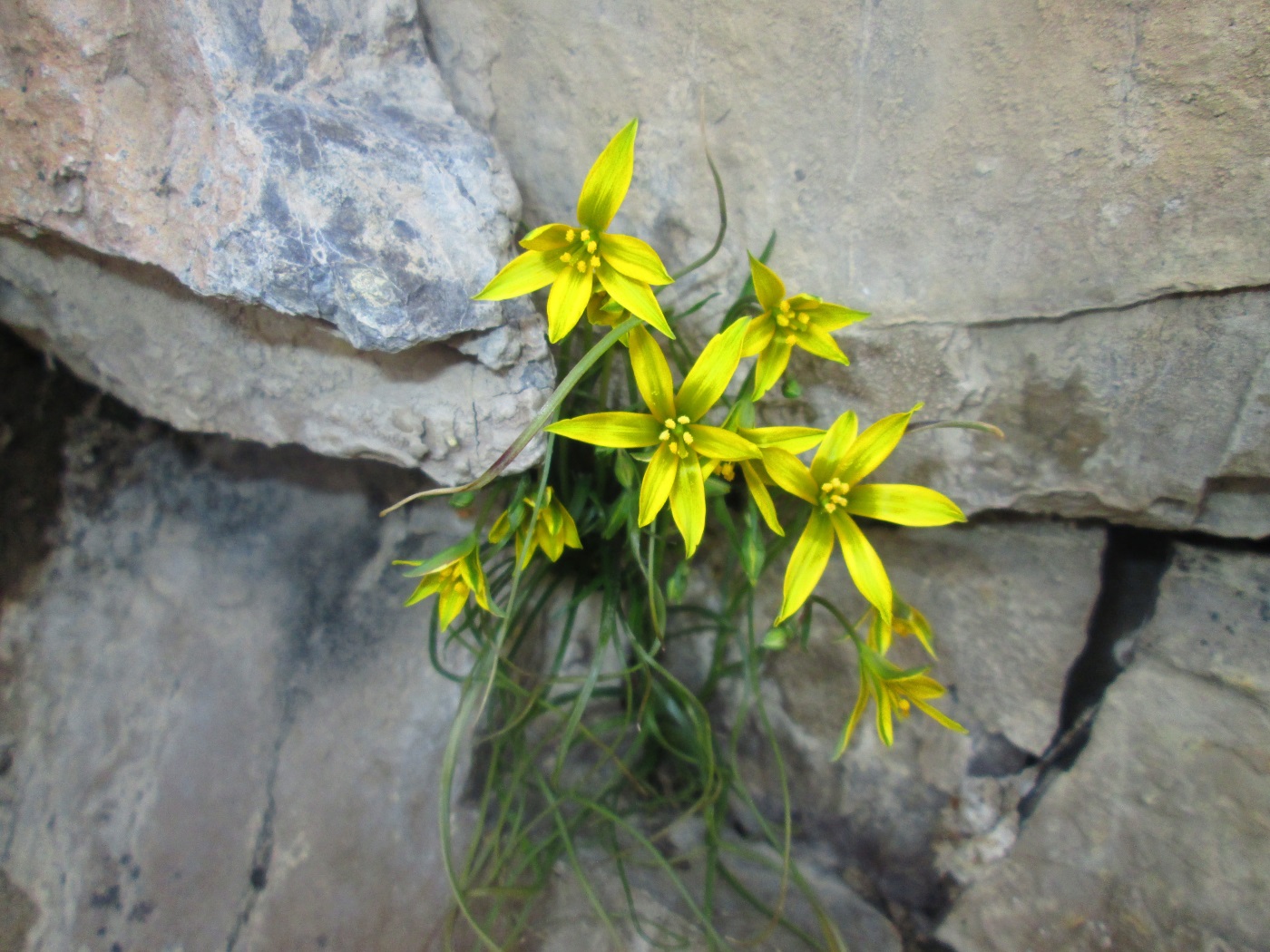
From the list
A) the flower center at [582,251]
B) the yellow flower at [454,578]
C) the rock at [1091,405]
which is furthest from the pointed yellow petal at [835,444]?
the yellow flower at [454,578]

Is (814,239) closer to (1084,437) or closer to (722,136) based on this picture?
(722,136)

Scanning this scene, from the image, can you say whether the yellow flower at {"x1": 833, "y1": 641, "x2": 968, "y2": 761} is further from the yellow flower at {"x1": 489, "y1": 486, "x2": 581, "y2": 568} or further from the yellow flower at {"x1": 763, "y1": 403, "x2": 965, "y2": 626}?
the yellow flower at {"x1": 489, "y1": 486, "x2": 581, "y2": 568}

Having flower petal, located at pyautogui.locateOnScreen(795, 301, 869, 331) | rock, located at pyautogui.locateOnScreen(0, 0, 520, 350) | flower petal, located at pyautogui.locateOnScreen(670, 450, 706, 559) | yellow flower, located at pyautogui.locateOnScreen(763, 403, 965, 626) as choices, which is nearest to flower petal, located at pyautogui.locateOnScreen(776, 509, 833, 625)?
yellow flower, located at pyautogui.locateOnScreen(763, 403, 965, 626)

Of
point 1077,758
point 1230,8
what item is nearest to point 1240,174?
point 1230,8

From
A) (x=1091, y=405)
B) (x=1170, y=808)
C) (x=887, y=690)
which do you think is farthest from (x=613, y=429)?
(x=1170, y=808)

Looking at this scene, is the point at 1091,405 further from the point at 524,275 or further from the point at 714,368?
the point at 524,275

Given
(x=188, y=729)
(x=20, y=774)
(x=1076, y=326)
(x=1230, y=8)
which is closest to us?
(x=1230, y=8)
